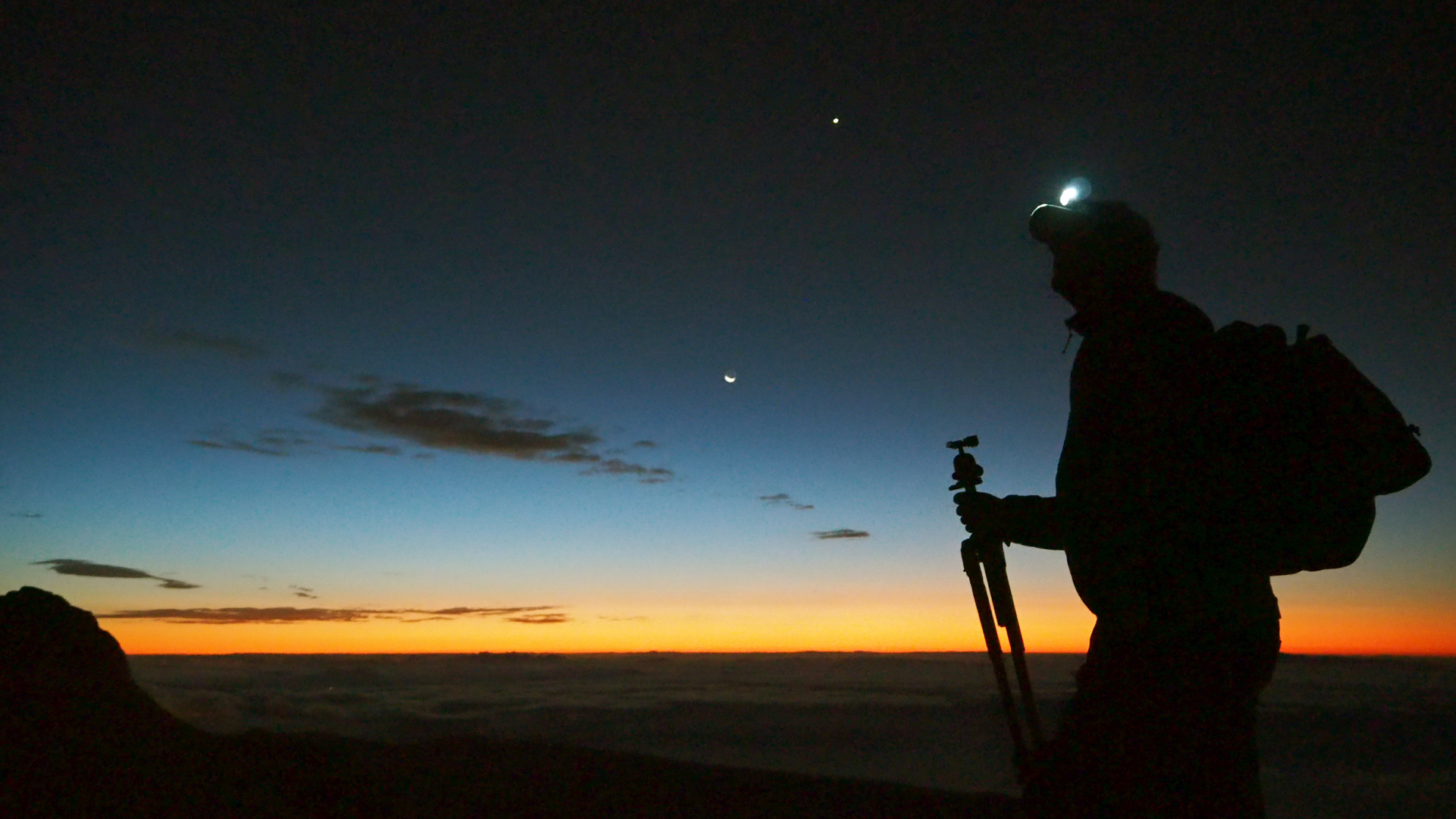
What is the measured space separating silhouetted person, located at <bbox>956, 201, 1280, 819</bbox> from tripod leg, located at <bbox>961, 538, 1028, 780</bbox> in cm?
74

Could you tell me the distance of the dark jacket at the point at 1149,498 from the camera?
209 cm

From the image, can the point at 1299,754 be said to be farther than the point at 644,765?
Yes

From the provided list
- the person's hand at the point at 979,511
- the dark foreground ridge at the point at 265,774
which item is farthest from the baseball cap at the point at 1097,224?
the dark foreground ridge at the point at 265,774

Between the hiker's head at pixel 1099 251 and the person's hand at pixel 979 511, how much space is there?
73 cm

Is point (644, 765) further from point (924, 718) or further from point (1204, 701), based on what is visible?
point (924, 718)

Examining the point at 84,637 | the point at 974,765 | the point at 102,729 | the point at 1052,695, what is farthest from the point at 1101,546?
the point at 1052,695

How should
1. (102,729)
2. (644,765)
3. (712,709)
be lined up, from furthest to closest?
(712,709) < (644,765) < (102,729)

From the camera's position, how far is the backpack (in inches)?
77.0

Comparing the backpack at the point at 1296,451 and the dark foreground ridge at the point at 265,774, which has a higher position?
the backpack at the point at 1296,451

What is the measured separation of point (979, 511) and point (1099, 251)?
0.95m

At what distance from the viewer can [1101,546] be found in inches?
87.8

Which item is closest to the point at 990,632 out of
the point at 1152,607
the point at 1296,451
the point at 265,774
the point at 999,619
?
the point at 999,619

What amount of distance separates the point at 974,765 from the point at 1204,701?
3567 inches

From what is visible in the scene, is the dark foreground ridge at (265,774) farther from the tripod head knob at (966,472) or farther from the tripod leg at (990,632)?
the tripod head knob at (966,472)
